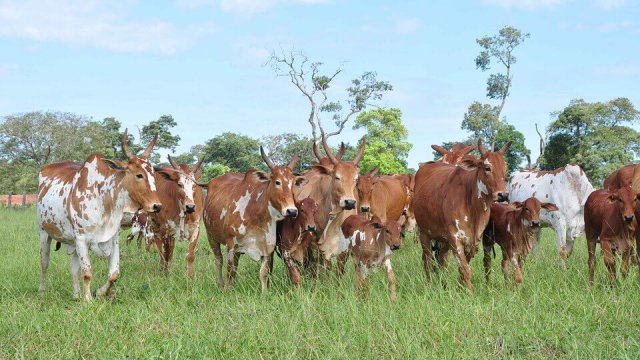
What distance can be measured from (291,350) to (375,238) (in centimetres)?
220

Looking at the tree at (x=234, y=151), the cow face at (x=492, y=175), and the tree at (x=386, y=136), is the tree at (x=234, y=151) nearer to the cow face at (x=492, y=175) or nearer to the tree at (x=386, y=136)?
the tree at (x=386, y=136)

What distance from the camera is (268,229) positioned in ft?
24.9

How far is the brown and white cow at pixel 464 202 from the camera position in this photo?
23.0ft

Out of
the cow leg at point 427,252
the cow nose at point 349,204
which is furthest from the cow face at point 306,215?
the cow leg at point 427,252

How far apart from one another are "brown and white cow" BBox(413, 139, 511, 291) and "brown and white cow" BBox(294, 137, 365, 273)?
3.29 feet

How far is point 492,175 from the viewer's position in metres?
6.98

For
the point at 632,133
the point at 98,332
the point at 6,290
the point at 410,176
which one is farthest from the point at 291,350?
the point at 632,133

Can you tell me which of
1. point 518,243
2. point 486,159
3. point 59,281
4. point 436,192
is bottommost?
point 59,281

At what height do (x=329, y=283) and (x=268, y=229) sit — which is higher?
(x=268, y=229)

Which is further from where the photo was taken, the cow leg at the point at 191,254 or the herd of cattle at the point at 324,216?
the cow leg at the point at 191,254

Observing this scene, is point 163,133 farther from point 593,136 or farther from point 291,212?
point 291,212

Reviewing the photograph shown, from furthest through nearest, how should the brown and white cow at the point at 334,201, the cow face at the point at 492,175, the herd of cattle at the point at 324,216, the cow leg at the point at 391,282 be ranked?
the brown and white cow at the point at 334,201
the herd of cattle at the point at 324,216
the cow face at the point at 492,175
the cow leg at the point at 391,282

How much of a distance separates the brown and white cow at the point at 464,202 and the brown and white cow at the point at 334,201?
100cm

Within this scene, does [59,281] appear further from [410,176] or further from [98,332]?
[410,176]
